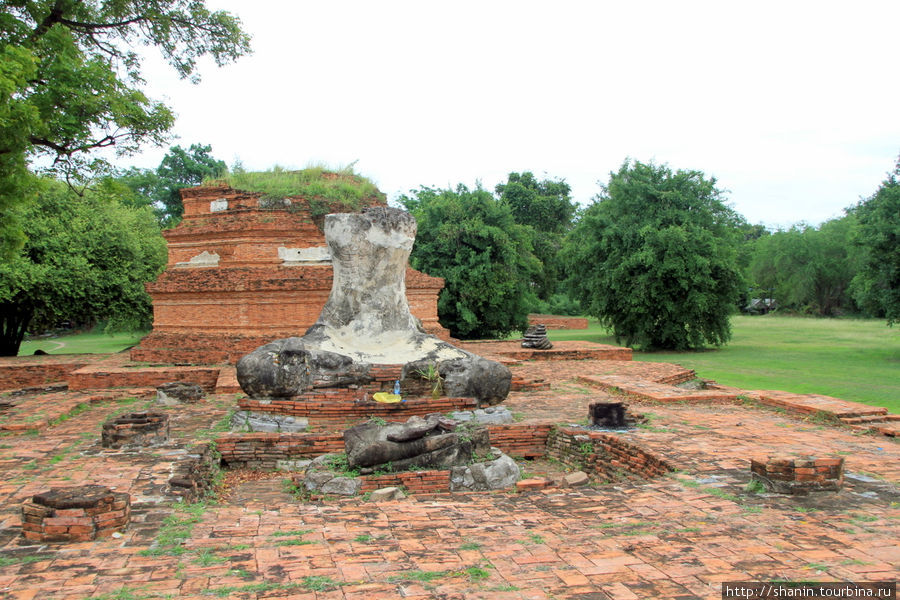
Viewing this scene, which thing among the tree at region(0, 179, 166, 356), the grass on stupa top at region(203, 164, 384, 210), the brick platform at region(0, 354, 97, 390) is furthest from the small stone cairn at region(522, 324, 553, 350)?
the tree at region(0, 179, 166, 356)

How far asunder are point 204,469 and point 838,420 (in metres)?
6.31

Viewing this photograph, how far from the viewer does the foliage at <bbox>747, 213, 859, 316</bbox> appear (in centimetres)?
3622

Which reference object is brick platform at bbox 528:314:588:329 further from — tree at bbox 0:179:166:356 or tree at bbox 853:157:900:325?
tree at bbox 0:179:166:356

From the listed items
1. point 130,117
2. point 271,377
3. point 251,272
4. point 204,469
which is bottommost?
point 204,469

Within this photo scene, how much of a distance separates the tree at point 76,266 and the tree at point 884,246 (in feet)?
57.4

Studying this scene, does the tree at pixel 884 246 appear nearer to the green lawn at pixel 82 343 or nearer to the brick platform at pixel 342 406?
the brick platform at pixel 342 406

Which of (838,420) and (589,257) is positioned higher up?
(589,257)

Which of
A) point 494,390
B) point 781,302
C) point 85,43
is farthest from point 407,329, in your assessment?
point 781,302

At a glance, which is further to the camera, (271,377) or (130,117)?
(130,117)

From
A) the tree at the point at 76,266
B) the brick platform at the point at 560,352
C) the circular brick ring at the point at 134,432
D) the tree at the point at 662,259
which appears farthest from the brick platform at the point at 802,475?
the tree at the point at 76,266

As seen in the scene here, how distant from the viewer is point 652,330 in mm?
19469

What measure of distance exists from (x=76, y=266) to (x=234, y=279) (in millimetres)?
6011

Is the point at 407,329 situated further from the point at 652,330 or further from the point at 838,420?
the point at 652,330

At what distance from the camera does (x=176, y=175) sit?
3331cm
